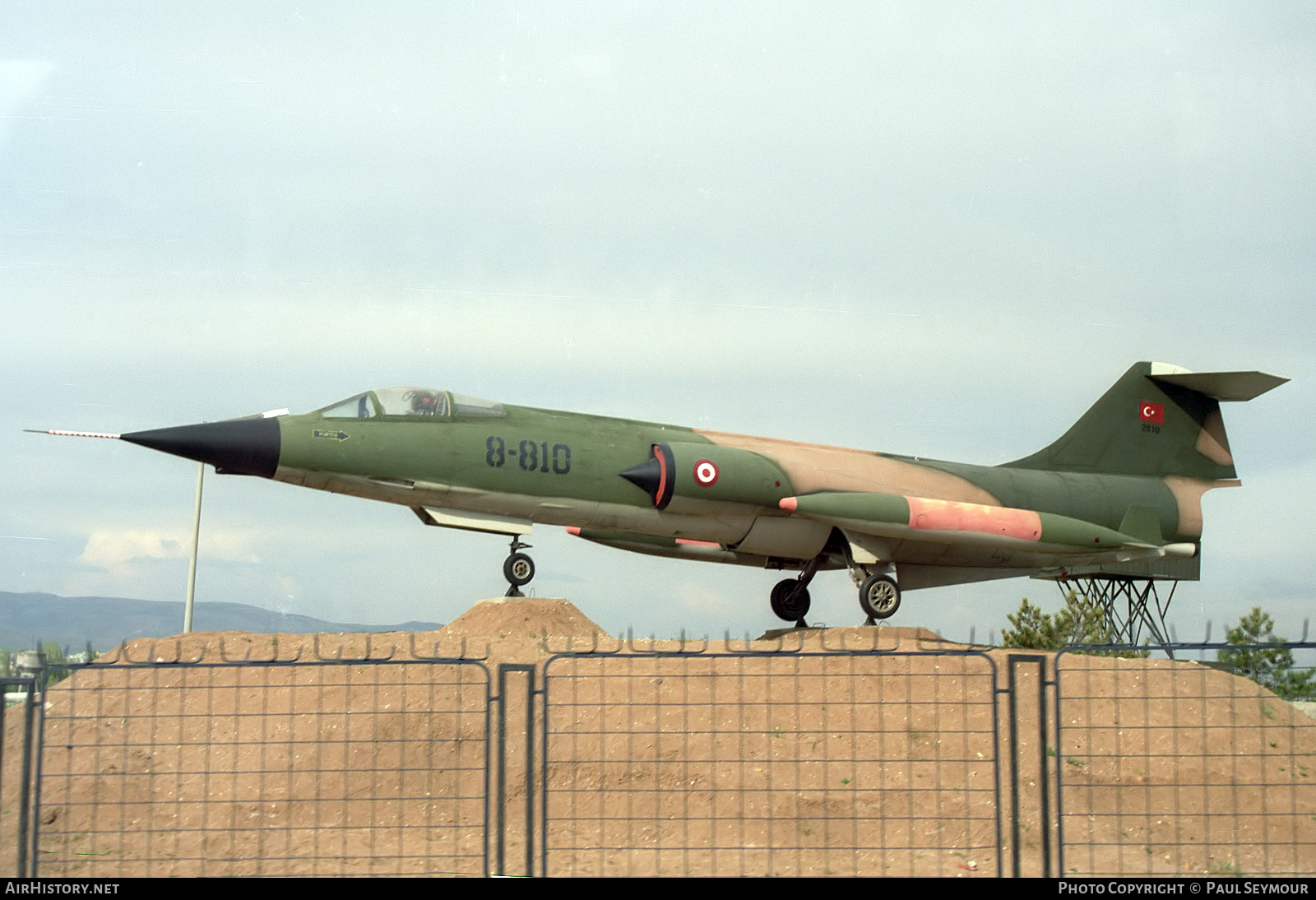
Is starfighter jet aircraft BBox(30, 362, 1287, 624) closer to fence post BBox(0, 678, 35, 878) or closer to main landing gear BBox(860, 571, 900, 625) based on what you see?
main landing gear BBox(860, 571, 900, 625)

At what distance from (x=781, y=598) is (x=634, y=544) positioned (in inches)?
106

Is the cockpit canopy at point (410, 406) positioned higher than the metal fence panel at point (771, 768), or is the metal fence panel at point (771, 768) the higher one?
the cockpit canopy at point (410, 406)

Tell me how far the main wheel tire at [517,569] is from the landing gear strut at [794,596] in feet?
15.1

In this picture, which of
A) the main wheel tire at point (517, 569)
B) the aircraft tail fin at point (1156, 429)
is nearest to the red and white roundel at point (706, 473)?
the main wheel tire at point (517, 569)

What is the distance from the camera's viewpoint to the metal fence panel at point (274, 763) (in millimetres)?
11406

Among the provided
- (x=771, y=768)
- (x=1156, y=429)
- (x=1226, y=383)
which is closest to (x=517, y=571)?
(x=771, y=768)

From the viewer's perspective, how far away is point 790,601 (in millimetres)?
20250

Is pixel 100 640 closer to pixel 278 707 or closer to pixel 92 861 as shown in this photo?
pixel 92 861

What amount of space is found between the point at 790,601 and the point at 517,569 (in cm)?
497

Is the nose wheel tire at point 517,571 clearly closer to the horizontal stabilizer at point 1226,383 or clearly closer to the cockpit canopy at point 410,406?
the cockpit canopy at point 410,406

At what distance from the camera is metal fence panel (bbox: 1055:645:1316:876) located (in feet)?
37.1

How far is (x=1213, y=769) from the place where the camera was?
13336 mm

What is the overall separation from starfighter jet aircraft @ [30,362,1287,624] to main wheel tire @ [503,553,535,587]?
2cm

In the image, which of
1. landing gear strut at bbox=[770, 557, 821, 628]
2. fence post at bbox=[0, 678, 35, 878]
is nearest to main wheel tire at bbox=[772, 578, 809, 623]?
landing gear strut at bbox=[770, 557, 821, 628]
